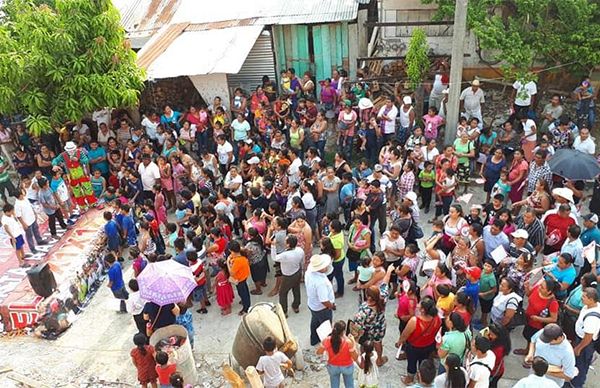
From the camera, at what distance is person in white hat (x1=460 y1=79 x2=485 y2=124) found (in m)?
11.6

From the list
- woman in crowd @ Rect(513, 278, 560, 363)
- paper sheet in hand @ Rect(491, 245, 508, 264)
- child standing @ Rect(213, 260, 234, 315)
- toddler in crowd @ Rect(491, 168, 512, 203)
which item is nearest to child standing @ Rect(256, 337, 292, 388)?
child standing @ Rect(213, 260, 234, 315)

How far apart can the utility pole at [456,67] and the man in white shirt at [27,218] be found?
8.17m

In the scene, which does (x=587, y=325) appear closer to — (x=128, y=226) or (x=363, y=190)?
(x=363, y=190)

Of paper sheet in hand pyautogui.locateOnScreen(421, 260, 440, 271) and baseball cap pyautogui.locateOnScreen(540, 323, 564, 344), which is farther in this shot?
paper sheet in hand pyautogui.locateOnScreen(421, 260, 440, 271)

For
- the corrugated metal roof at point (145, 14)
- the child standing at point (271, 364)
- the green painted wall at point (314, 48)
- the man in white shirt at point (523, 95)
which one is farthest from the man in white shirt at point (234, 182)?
the corrugated metal roof at point (145, 14)

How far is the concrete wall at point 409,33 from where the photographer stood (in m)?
14.2

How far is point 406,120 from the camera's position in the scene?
1135cm

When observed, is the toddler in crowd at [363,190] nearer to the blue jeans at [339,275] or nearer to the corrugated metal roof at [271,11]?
the blue jeans at [339,275]

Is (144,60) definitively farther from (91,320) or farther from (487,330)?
(487,330)

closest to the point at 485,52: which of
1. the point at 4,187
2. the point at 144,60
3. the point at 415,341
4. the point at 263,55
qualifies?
the point at 263,55

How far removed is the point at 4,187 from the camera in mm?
12062

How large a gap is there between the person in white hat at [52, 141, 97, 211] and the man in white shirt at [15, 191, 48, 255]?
1.18 metres

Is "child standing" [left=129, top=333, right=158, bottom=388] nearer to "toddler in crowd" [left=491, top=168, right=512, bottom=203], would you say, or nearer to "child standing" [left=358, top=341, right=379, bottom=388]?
"child standing" [left=358, top=341, right=379, bottom=388]

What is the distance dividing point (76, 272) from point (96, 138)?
4936mm
